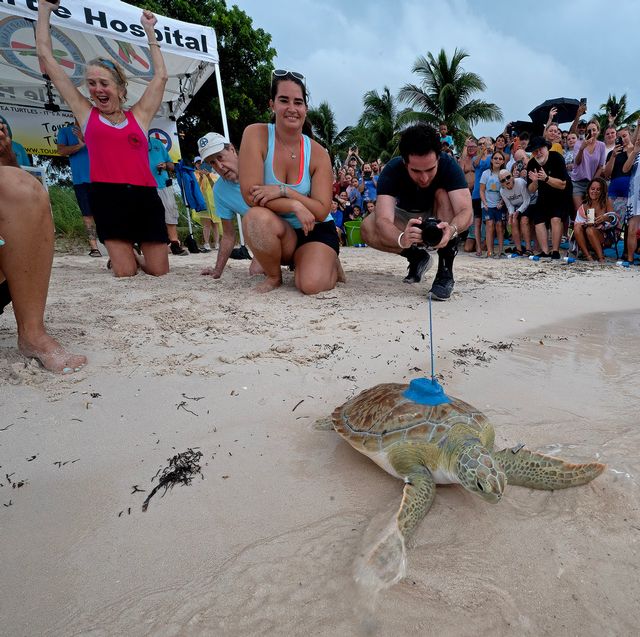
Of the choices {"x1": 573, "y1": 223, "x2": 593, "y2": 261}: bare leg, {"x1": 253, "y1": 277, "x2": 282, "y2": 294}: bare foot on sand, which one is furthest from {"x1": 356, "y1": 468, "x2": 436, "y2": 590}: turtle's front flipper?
{"x1": 573, "y1": 223, "x2": 593, "y2": 261}: bare leg

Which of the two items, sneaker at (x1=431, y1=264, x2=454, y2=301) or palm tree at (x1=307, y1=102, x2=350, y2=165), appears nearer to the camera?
sneaker at (x1=431, y1=264, x2=454, y2=301)

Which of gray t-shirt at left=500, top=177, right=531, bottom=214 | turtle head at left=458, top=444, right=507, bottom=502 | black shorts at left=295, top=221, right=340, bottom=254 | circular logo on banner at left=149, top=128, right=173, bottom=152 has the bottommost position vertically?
turtle head at left=458, top=444, right=507, bottom=502

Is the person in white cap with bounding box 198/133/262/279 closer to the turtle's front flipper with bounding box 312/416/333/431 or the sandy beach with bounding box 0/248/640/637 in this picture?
the sandy beach with bounding box 0/248/640/637

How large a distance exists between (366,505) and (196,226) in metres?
9.23

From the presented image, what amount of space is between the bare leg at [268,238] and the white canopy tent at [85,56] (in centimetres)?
389

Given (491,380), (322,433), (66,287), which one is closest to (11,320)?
(66,287)

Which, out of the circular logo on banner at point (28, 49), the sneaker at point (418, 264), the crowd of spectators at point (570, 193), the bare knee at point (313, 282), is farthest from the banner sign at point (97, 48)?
the crowd of spectators at point (570, 193)

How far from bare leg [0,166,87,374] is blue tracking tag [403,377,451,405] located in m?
1.48

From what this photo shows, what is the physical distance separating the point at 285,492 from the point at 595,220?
5.60m

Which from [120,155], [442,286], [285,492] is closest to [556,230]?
[442,286]

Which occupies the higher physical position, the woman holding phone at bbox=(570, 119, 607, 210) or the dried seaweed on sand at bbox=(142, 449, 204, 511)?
the woman holding phone at bbox=(570, 119, 607, 210)

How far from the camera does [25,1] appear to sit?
450 centimetres

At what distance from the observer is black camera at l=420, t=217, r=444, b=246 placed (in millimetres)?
2596

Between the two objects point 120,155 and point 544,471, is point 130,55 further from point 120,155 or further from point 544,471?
point 544,471
